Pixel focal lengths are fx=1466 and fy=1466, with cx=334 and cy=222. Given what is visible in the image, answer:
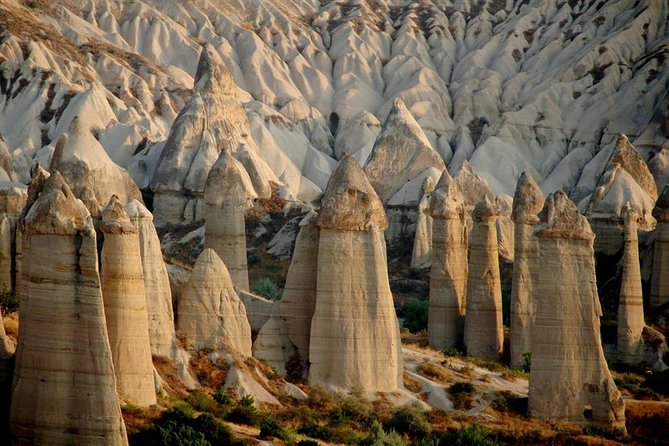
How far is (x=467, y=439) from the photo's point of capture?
29.0 metres


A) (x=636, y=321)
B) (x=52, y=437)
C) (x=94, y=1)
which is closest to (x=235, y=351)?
(x=52, y=437)

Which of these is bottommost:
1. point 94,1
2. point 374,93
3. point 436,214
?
point 436,214

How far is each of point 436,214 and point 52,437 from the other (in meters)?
23.5

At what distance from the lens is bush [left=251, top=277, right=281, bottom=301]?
46.9m

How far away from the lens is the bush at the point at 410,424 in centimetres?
2962

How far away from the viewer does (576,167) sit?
304ft

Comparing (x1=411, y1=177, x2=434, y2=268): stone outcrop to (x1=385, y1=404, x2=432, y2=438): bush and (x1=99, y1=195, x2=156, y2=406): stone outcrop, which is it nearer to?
(x1=385, y1=404, x2=432, y2=438): bush

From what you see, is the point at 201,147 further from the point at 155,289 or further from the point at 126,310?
the point at 126,310

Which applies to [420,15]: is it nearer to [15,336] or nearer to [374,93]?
[374,93]

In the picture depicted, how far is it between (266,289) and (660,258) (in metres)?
12.8

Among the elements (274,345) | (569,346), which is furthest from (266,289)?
A: (569,346)

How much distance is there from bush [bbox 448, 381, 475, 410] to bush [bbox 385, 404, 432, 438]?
3266 mm

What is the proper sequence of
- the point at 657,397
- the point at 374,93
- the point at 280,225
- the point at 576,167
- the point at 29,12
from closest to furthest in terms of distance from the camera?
1. the point at 657,397
2. the point at 280,225
3. the point at 576,167
4. the point at 29,12
5. the point at 374,93

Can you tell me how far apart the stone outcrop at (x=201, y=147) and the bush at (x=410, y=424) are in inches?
1301
